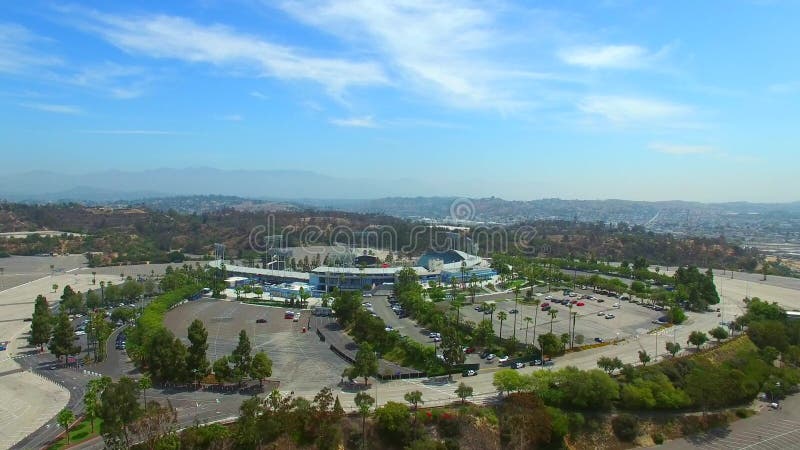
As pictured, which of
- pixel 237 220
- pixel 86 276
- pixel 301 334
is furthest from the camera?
pixel 237 220

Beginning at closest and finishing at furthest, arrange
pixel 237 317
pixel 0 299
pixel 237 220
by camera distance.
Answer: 1. pixel 237 317
2. pixel 0 299
3. pixel 237 220

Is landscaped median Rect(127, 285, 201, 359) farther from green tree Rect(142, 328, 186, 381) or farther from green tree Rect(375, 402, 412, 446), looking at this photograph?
green tree Rect(375, 402, 412, 446)

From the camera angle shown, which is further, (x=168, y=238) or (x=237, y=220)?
(x=237, y=220)

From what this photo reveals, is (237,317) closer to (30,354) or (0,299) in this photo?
(30,354)

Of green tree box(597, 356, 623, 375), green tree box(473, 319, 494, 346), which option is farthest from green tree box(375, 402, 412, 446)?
green tree box(597, 356, 623, 375)

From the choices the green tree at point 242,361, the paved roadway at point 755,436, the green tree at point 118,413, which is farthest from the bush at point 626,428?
the green tree at point 118,413

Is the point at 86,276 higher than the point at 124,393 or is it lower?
lower

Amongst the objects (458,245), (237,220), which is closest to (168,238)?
(237,220)
